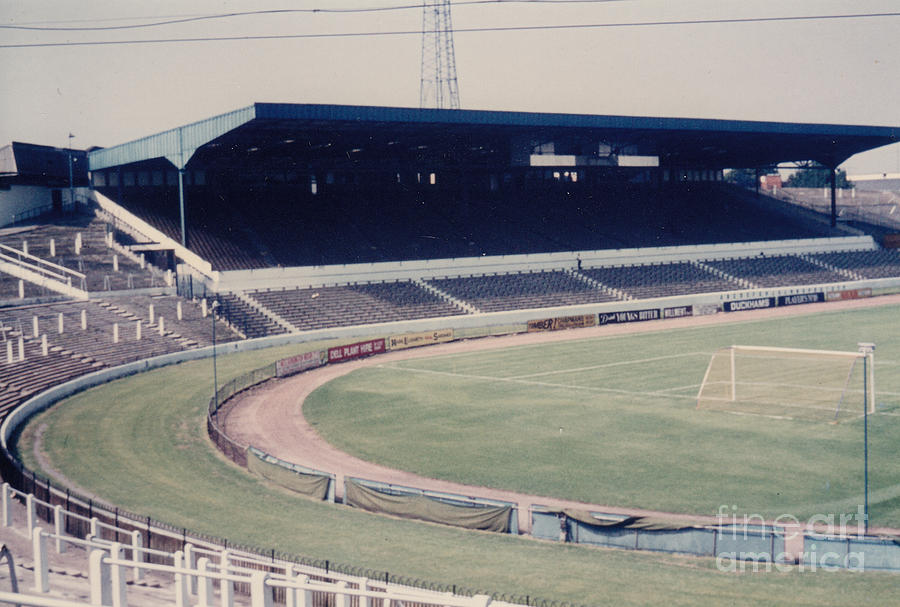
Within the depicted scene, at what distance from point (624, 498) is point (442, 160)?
190 ft

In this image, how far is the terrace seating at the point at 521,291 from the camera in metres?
71.2

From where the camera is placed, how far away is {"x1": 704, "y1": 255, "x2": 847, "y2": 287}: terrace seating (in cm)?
8412

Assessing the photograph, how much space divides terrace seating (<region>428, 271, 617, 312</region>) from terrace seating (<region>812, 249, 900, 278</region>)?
31513 millimetres

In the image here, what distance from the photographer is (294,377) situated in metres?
47.4

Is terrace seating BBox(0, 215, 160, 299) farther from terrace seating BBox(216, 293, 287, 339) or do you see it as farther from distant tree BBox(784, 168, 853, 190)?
distant tree BBox(784, 168, 853, 190)

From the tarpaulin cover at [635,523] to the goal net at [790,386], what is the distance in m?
14.2

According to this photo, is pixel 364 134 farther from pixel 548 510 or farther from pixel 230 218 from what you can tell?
pixel 548 510

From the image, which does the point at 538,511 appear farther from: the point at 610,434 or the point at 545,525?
the point at 610,434

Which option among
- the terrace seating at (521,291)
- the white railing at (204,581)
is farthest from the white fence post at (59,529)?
the terrace seating at (521,291)

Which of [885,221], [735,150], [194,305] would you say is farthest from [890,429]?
[885,221]

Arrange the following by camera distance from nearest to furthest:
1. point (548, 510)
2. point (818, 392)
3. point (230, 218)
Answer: point (548, 510)
point (818, 392)
point (230, 218)

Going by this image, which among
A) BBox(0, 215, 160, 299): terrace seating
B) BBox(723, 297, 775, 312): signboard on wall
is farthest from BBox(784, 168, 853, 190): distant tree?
BBox(0, 215, 160, 299): terrace seating

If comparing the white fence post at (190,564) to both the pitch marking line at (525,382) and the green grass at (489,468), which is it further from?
the pitch marking line at (525,382)

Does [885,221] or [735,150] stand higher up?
[735,150]
